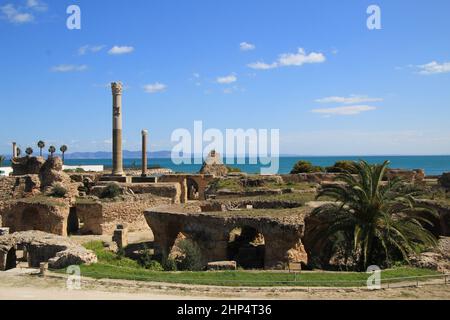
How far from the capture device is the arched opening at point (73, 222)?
1130 inches

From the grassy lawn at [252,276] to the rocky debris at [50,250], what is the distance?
71 centimetres

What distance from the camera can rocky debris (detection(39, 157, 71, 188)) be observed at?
102 ft

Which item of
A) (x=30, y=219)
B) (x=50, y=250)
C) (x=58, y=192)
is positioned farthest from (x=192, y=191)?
(x=50, y=250)

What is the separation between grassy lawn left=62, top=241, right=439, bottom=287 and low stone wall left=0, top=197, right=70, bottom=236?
11592 millimetres

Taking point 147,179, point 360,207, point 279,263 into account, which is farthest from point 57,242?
point 147,179

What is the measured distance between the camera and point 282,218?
18484mm

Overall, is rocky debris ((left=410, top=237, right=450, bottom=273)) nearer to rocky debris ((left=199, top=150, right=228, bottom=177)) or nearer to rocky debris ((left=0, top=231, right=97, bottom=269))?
rocky debris ((left=0, top=231, right=97, bottom=269))

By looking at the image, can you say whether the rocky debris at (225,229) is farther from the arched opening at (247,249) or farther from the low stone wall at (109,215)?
the low stone wall at (109,215)

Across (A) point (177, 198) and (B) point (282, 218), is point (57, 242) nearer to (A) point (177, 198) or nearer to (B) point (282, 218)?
(B) point (282, 218)

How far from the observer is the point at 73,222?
2911 centimetres

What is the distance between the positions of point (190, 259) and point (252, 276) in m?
4.07

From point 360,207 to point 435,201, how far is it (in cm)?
668

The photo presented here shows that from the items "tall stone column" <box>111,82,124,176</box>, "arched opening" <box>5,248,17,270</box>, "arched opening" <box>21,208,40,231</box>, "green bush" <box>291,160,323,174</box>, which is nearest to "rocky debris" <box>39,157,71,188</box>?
"arched opening" <box>21,208,40,231</box>

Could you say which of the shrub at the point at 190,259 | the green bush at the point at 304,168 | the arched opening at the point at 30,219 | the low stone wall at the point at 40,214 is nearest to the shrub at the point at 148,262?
the shrub at the point at 190,259
